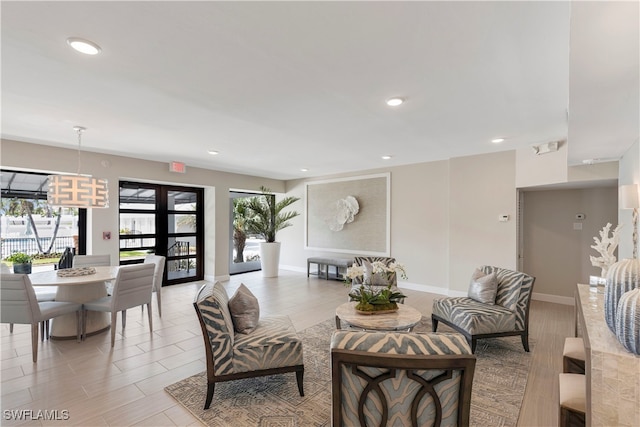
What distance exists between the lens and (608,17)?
125 cm

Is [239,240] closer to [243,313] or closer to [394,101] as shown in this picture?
[243,313]

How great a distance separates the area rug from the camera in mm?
2131

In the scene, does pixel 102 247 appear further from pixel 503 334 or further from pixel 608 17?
pixel 608 17

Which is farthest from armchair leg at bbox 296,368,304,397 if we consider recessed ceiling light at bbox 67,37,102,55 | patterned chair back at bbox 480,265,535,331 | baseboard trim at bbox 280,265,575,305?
baseboard trim at bbox 280,265,575,305

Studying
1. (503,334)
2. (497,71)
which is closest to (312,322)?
(503,334)

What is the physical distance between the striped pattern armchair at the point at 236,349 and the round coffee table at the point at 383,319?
2.17 ft

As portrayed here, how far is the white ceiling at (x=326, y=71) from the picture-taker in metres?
1.63

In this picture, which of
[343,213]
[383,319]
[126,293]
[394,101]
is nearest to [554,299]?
[383,319]

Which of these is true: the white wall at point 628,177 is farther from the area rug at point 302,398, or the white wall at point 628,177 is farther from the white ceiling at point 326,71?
the area rug at point 302,398

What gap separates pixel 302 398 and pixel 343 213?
202 inches

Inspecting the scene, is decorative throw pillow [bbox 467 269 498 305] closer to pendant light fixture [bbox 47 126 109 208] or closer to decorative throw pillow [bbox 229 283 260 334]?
decorative throw pillow [bbox 229 283 260 334]

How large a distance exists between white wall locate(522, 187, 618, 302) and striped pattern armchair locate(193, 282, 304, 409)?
5191 millimetres

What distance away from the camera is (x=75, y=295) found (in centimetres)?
356

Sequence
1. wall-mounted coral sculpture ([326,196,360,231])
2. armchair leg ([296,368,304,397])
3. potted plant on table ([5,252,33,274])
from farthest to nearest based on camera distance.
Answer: wall-mounted coral sculpture ([326,196,360,231]) < potted plant on table ([5,252,33,274]) < armchair leg ([296,368,304,397])
